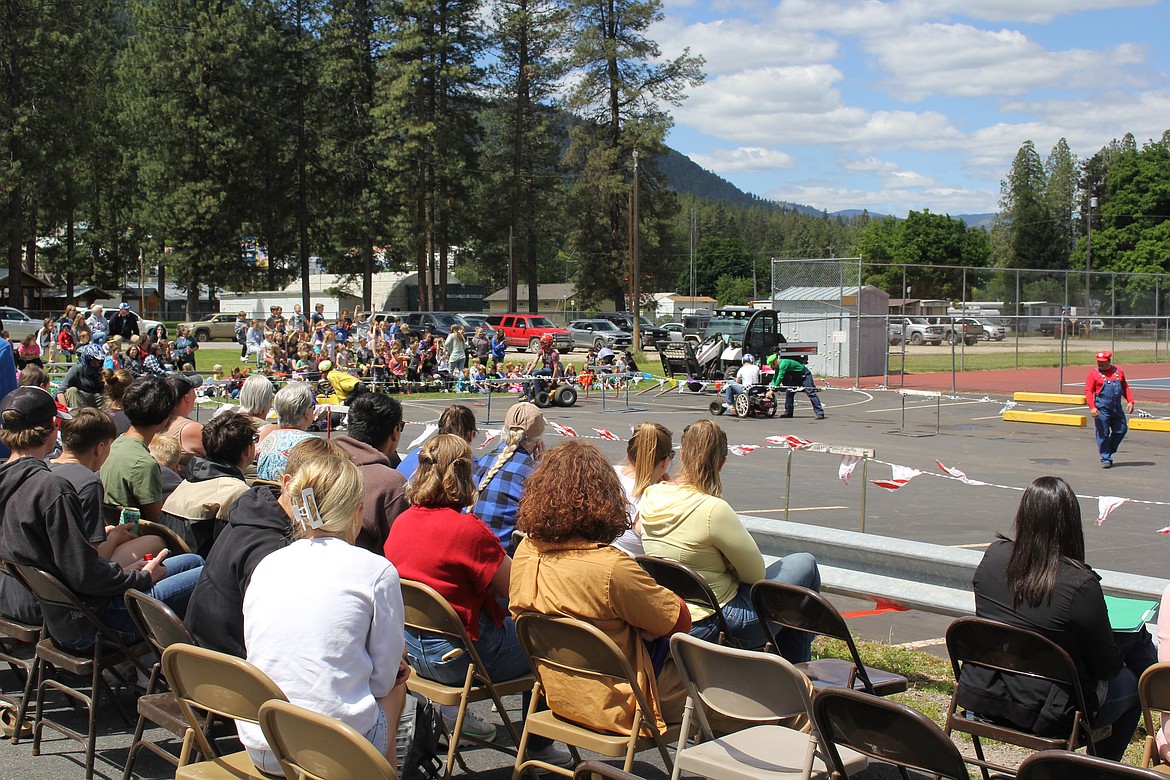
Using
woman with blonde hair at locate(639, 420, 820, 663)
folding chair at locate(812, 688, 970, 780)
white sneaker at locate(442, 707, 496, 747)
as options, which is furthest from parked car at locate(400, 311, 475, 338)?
folding chair at locate(812, 688, 970, 780)

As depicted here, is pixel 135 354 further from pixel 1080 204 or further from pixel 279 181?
pixel 1080 204

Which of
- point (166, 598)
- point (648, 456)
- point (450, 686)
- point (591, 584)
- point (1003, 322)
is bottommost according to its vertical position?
point (450, 686)

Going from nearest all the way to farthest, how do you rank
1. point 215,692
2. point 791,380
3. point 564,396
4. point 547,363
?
point 215,692 → point 791,380 → point 564,396 → point 547,363

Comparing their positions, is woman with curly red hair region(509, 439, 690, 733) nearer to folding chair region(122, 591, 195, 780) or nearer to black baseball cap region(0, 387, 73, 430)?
folding chair region(122, 591, 195, 780)

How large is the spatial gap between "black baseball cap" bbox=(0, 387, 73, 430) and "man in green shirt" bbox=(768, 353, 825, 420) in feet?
61.4

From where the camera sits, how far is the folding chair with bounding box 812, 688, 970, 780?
2836 millimetres

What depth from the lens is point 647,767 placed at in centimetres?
455

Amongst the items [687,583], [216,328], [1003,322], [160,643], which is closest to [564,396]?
[687,583]

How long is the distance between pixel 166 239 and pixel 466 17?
19.8m

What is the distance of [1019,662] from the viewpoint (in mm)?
3838

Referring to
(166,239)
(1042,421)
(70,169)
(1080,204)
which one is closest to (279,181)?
(166,239)

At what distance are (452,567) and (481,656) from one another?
426 millimetres

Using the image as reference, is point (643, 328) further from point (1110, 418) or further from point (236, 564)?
point (236, 564)

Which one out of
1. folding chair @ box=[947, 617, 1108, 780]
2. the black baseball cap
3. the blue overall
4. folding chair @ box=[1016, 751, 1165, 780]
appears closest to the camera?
folding chair @ box=[1016, 751, 1165, 780]
